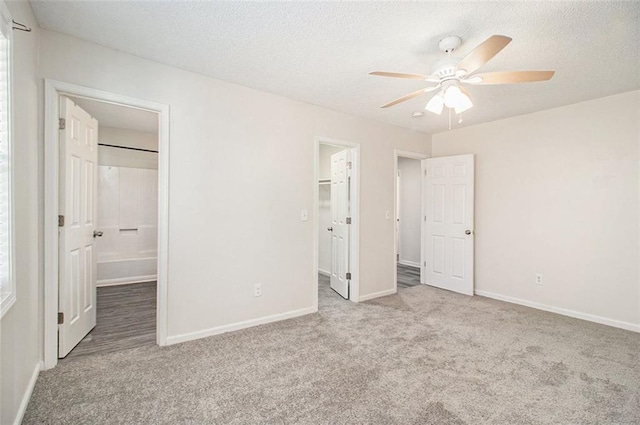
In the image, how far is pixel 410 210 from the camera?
20.9 feet

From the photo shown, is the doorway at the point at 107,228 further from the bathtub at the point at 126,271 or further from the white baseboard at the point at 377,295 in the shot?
the white baseboard at the point at 377,295

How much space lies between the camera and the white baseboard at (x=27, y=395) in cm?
164

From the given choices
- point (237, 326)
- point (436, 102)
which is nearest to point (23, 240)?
point (237, 326)

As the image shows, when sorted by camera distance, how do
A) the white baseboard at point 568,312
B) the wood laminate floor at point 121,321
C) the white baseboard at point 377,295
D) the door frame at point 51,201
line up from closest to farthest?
1. the door frame at point 51,201
2. the wood laminate floor at point 121,321
3. the white baseboard at point 568,312
4. the white baseboard at point 377,295

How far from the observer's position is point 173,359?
2.36 meters

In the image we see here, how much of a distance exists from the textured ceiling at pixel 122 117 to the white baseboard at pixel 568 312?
4953 mm

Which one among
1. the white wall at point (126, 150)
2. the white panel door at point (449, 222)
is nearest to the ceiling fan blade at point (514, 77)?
the white panel door at point (449, 222)

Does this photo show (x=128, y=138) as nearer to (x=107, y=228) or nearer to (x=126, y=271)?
(x=107, y=228)

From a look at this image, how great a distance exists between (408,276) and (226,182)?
3.77 m

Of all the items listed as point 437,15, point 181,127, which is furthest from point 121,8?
point 437,15

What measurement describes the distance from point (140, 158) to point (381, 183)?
393 cm

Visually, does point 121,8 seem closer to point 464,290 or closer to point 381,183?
point 381,183

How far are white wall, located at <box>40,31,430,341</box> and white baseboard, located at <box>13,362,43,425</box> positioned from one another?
87cm

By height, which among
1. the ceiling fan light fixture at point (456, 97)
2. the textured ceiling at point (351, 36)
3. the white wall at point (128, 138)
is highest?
the textured ceiling at point (351, 36)
